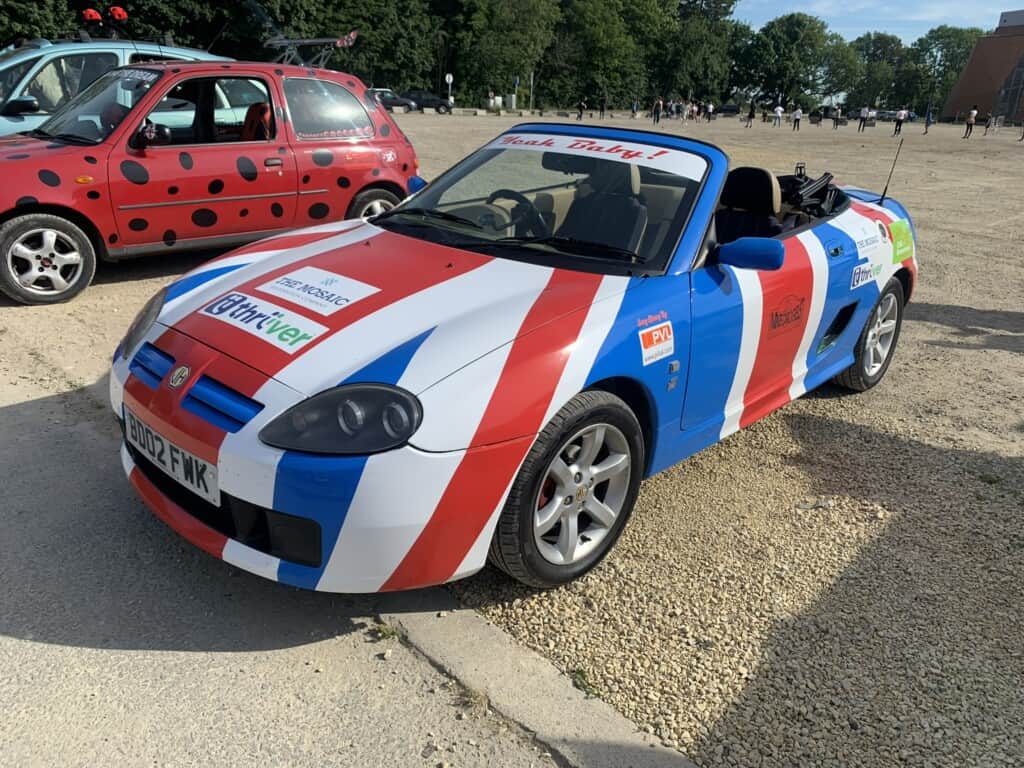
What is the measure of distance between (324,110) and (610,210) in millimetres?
4288

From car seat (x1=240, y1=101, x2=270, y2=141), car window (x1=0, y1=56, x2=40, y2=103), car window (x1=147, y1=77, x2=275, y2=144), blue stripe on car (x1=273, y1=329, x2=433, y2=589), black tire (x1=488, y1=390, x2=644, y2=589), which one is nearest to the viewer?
blue stripe on car (x1=273, y1=329, x2=433, y2=589)

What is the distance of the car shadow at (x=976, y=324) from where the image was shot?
19.4 ft

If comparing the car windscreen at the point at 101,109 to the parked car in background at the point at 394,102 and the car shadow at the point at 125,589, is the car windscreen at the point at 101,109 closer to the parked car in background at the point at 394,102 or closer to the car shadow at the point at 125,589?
the car shadow at the point at 125,589

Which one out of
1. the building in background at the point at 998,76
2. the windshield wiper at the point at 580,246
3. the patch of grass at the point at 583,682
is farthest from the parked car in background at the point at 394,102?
the building in background at the point at 998,76

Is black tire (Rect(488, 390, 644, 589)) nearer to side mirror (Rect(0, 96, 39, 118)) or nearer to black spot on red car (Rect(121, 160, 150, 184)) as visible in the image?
black spot on red car (Rect(121, 160, 150, 184))

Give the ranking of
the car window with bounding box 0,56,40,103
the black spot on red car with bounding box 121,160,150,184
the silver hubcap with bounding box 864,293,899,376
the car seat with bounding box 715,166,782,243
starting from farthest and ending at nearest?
the car window with bounding box 0,56,40,103 → the black spot on red car with bounding box 121,160,150,184 → the silver hubcap with bounding box 864,293,899,376 → the car seat with bounding box 715,166,782,243

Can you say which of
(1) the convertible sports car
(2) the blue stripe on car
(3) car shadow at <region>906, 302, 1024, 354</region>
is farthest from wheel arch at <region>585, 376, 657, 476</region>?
(3) car shadow at <region>906, 302, 1024, 354</region>

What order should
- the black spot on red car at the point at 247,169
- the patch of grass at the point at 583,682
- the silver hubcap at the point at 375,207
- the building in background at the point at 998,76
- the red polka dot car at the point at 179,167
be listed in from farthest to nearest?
the building in background at the point at 998,76, the silver hubcap at the point at 375,207, the black spot on red car at the point at 247,169, the red polka dot car at the point at 179,167, the patch of grass at the point at 583,682

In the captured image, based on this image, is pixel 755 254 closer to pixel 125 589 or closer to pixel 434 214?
pixel 434 214

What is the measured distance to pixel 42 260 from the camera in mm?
5668

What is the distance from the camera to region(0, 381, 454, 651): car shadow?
2570 millimetres

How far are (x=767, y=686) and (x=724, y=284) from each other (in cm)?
156

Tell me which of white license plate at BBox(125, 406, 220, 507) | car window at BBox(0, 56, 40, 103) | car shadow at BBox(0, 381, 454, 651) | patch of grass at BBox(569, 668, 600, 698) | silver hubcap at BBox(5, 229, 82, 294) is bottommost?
car shadow at BBox(0, 381, 454, 651)

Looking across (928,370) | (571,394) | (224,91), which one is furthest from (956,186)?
(571,394)
